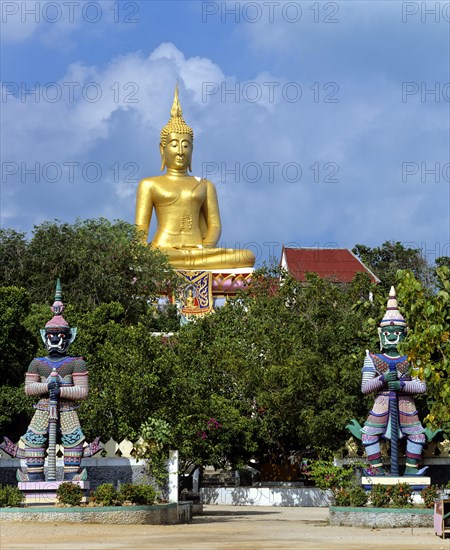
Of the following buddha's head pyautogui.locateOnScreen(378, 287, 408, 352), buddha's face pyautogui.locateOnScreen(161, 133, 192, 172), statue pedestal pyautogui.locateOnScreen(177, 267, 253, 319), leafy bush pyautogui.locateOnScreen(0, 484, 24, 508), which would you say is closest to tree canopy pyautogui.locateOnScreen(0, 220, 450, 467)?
buddha's head pyautogui.locateOnScreen(378, 287, 408, 352)

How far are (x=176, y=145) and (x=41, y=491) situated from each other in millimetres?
33473

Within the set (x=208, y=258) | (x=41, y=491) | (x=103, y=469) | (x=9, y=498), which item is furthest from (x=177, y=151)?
(x=9, y=498)

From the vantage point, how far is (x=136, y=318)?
1825 inches

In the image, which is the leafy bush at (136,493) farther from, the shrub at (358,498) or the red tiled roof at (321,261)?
the red tiled roof at (321,261)

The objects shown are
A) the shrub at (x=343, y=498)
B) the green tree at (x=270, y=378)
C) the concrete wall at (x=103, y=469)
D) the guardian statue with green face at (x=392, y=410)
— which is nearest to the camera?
the shrub at (x=343, y=498)

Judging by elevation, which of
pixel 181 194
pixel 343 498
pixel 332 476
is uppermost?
pixel 181 194

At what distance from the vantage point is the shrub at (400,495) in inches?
965

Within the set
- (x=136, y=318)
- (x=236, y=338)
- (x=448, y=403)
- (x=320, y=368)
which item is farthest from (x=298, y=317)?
(x=448, y=403)

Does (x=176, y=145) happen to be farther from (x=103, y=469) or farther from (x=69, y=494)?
(x=69, y=494)

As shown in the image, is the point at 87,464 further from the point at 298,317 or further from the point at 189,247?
the point at 189,247

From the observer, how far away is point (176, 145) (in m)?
56.4

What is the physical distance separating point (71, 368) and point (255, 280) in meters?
20.1

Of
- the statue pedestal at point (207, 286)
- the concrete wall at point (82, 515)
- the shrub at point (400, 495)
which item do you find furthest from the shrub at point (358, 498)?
the statue pedestal at point (207, 286)

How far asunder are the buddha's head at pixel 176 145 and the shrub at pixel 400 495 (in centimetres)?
3362
